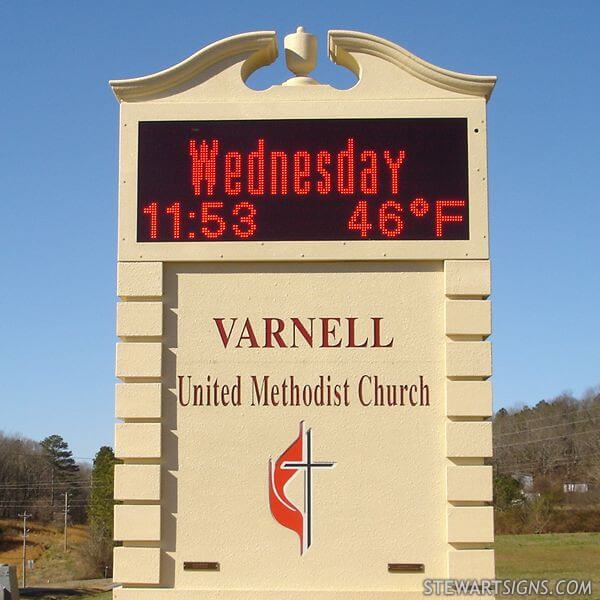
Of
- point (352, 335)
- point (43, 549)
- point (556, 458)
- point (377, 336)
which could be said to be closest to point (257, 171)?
point (352, 335)

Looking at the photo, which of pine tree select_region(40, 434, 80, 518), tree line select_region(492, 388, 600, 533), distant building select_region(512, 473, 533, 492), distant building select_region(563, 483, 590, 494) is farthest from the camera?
pine tree select_region(40, 434, 80, 518)

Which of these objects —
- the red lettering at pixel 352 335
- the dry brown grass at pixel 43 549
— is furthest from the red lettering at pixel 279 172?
the dry brown grass at pixel 43 549

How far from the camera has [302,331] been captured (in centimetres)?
908

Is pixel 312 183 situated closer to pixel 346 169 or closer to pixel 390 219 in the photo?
pixel 346 169

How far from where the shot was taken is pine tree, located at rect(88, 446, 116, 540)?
6675 cm

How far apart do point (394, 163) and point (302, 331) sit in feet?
5.45

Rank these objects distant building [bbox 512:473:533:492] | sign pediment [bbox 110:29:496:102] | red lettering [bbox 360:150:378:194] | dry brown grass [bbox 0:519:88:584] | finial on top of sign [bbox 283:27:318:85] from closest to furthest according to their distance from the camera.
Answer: red lettering [bbox 360:150:378:194]
sign pediment [bbox 110:29:496:102]
finial on top of sign [bbox 283:27:318:85]
dry brown grass [bbox 0:519:88:584]
distant building [bbox 512:473:533:492]

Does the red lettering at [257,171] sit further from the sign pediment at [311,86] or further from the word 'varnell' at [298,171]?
the sign pediment at [311,86]

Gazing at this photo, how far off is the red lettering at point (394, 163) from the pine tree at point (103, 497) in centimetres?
5896

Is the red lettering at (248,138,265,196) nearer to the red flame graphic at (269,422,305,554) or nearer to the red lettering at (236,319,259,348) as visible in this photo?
the red lettering at (236,319,259,348)

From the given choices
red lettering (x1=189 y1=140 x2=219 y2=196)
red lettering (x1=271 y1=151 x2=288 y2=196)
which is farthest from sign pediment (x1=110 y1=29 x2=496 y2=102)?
red lettering (x1=271 y1=151 x2=288 y2=196)

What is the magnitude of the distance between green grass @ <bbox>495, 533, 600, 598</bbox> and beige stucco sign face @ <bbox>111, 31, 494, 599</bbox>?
17369 millimetres

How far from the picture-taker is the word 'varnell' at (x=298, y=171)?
360 inches

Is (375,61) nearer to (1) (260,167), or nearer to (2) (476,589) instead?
(1) (260,167)
